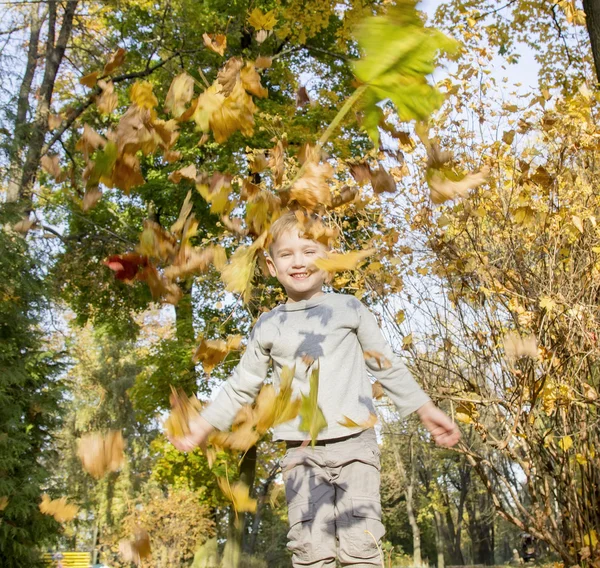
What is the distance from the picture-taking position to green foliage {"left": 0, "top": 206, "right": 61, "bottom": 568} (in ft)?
24.5

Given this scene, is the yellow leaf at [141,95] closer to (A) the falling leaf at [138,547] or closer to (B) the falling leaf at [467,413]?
(A) the falling leaf at [138,547]

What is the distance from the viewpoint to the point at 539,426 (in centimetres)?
476

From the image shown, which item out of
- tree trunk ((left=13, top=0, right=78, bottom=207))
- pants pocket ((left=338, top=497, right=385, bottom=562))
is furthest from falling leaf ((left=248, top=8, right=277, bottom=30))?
tree trunk ((left=13, top=0, right=78, bottom=207))

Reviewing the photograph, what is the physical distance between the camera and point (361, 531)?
2.42 metres

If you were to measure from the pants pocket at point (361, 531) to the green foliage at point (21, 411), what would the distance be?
581cm

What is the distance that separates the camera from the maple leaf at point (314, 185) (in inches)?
97.3

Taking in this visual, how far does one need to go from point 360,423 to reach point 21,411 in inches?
261

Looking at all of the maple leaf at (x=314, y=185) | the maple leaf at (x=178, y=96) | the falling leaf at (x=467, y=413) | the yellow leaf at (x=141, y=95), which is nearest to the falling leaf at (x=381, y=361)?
the maple leaf at (x=314, y=185)

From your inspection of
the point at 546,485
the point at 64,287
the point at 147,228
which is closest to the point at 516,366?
the point at 546,485

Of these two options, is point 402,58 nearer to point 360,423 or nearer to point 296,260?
point 296,260

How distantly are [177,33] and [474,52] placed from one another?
7.74 m

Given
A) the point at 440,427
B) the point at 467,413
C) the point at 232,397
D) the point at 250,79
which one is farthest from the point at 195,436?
the point at 467,413

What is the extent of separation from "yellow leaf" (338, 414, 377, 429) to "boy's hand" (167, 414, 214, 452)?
49 cm

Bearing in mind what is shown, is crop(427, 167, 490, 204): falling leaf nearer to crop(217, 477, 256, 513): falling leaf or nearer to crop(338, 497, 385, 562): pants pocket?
crop(338, 497, 385, 562): pants pocket
